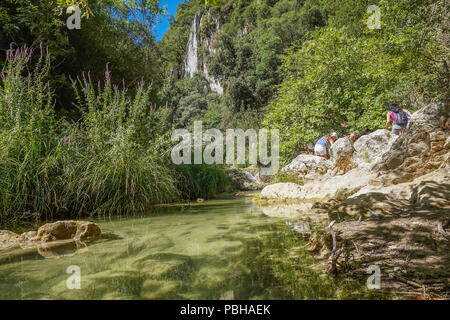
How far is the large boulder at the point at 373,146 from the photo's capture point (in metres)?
5.91

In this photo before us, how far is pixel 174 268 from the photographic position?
4.79ft

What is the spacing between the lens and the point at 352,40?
10453mm

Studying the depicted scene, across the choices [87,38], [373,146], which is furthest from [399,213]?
[87,38]

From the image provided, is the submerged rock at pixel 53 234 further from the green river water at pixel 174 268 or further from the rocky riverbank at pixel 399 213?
the rocky riverbank at pixel 399 213

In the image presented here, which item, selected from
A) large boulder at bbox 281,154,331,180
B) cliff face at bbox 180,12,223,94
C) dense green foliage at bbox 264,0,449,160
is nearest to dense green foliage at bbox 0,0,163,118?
large boulder at bbox 281,154,331,180

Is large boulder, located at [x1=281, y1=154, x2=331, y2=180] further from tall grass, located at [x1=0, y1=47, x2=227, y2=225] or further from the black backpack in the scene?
tall grass, located at [x1=0, y1=47, x2=227, y2=225]

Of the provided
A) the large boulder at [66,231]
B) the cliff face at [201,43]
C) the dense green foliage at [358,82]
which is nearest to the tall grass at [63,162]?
the large boulder at [66,231]

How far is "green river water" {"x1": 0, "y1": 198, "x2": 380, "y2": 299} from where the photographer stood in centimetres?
112

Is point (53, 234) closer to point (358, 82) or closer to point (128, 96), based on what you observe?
point (128, 96)

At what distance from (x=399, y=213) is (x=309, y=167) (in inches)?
193

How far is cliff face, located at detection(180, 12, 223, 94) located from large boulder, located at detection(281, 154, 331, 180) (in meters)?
45.2
